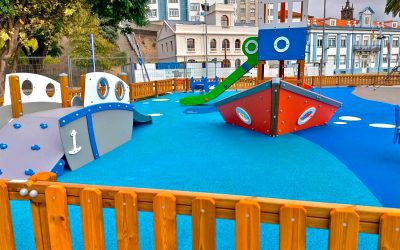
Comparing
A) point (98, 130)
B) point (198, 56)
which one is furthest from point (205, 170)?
point (198, 56)

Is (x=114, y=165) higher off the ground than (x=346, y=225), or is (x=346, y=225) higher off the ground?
(x=346, y=225)

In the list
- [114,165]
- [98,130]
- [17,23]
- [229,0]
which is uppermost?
[229,0]

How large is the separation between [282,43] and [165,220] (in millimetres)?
7464

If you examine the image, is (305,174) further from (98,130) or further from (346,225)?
(98,130)

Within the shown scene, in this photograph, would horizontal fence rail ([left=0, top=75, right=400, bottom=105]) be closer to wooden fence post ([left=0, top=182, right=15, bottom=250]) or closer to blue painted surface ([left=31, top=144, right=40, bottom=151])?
blue painted surface ([left=31, top=144, right=40, bottom=151])

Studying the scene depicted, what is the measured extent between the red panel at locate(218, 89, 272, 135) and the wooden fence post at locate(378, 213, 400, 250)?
5.70m

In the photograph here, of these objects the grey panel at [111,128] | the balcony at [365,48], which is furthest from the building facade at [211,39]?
the grey panel at [111,128]

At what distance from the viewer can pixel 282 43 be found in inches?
328

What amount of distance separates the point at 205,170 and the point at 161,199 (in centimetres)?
334

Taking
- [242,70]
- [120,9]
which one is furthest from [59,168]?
[120,9]

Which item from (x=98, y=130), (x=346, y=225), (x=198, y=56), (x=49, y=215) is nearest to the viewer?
(x=346, y=225)

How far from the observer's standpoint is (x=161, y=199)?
177 centimetres

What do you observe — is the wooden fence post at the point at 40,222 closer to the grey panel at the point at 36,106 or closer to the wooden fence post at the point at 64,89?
the wooden fence post at the point at 64,89

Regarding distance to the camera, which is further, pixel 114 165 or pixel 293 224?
pixel 114 165
